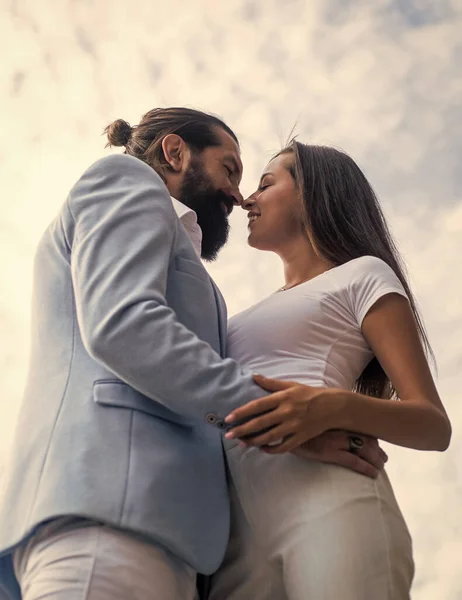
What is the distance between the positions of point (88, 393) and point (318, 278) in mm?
616

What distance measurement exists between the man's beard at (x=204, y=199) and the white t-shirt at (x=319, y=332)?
0.58 metres

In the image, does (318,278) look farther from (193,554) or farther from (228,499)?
(193,554)

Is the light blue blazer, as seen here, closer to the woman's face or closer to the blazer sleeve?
the blazer sleeve

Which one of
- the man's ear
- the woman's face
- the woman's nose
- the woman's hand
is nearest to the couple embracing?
the woman's hand

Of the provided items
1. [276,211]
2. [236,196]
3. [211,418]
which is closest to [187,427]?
[211,418]

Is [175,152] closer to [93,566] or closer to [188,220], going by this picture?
[188,220]

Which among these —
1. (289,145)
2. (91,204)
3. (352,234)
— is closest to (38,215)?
(289,145)

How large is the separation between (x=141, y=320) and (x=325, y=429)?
0.33m

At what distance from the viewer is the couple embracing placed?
109 centimetres

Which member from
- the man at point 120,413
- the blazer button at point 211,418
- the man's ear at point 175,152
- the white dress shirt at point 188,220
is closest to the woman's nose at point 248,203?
the man's ear at point 175,152

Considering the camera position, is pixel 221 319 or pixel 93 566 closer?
pixel 93 566

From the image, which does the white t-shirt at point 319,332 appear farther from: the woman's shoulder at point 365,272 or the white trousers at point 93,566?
the white trousers at point 93,566

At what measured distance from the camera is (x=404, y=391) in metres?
1.35

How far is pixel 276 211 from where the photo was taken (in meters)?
1.99
